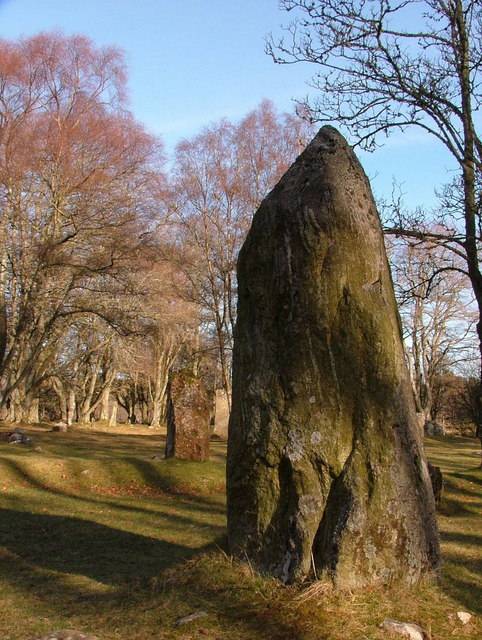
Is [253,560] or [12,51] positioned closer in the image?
[253,560]

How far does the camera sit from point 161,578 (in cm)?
522

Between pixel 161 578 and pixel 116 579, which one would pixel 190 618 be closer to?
pixel 161 578

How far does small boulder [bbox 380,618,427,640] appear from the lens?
161 inches

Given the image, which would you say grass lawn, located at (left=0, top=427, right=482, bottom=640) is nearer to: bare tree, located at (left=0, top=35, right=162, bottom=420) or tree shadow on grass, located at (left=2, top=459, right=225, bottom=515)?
tree shadow on grass, located at (left=2, top=459, right=225, bottom=515)

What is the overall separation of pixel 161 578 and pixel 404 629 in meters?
1.96

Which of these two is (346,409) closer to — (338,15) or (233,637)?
(233,637)

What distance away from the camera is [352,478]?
4.86 meters

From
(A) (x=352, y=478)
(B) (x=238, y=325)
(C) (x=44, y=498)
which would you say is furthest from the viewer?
(C) (x=44, y=498)

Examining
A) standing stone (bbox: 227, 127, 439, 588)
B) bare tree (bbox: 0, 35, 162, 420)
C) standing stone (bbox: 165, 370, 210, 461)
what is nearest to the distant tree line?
bare tree (bbox: 0, 35, 162, 420)

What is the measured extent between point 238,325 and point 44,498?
279 inches

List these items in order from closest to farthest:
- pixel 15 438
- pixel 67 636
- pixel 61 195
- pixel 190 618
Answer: pixel 67 636
pixel 190 618
pixel 15 438
pixel 61 195

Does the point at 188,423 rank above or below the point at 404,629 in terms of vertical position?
above

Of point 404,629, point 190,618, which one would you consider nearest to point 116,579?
point 190,618

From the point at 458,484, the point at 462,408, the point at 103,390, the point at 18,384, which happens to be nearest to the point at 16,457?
the point at 458,484
